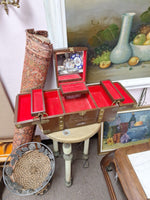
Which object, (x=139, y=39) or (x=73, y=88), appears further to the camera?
(x=139, y=39)

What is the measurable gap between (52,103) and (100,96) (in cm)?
45

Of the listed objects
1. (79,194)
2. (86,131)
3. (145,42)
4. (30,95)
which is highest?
(145,42)

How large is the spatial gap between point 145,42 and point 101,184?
5.52 ft

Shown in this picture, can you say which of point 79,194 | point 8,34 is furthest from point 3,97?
point 79,194

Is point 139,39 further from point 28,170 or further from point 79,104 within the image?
point 28,170

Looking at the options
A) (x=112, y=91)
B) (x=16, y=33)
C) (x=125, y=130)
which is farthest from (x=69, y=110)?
(x=125, y=130)

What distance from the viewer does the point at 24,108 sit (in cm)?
112

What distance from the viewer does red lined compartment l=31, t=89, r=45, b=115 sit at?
1004mm

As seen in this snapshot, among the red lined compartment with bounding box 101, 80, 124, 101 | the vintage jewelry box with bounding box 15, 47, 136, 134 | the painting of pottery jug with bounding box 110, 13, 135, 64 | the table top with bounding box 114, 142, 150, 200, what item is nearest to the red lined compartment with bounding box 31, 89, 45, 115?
the vintage jewelry box with bounding box 15, 47, 136, 134

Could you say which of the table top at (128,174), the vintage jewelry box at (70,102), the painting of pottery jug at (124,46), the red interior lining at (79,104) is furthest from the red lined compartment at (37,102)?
the table top at (128,174)

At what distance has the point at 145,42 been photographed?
4.51 ft

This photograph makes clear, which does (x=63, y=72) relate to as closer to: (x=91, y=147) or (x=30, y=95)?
(x=30, y=95)

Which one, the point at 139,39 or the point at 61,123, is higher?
the point at 139,39

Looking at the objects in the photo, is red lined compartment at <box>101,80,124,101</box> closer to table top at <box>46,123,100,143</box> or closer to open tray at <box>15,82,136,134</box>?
open tray at <box>15,82,136,134</box>
